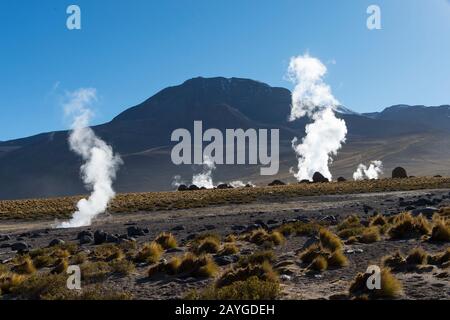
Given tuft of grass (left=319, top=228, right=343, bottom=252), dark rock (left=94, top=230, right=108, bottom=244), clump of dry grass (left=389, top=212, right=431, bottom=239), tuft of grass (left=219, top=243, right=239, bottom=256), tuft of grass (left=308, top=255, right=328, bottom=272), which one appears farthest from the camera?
dark rock (left=94, top=230, right=108, bottom=244)

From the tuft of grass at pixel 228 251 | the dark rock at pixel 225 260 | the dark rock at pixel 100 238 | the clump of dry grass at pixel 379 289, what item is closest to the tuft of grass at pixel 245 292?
the clump of dry grass at pixel 379 289

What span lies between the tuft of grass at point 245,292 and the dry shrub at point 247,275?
94 centimetres

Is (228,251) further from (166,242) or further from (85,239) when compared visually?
(85,239)

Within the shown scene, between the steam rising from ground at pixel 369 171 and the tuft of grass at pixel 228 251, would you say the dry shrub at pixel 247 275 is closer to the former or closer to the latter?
the tuft of grass at pixel 228 251

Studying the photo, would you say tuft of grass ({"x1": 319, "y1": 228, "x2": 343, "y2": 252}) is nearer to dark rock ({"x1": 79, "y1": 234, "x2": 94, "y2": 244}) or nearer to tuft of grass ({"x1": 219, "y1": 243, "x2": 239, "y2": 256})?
tuft of grass ({"x1": 219, "y1": 243, "x2": 239, "y2": 256})

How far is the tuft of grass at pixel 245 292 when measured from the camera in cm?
858

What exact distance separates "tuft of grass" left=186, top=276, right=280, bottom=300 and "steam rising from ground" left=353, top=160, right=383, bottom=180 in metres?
116

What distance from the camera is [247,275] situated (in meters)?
10.4

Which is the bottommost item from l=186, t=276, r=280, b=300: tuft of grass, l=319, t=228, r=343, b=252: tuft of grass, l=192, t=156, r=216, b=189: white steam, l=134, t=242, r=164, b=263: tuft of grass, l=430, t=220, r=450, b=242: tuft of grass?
l=134, t=242, r=164, b=263: tuft of grass

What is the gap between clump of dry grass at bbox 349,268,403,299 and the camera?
28.5 ft

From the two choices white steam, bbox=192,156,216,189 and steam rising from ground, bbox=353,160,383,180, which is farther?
white steam, bbox=192,156,216,189

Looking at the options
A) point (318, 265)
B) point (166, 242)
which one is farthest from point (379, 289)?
point (166, 242)

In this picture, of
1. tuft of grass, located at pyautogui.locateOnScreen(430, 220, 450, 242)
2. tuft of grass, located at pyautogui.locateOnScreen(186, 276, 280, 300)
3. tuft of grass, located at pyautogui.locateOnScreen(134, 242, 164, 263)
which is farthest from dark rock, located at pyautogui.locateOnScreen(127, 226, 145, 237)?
tuft of grass, located at pyautogui.locateOnScreen(186, 276, 280, 300)
